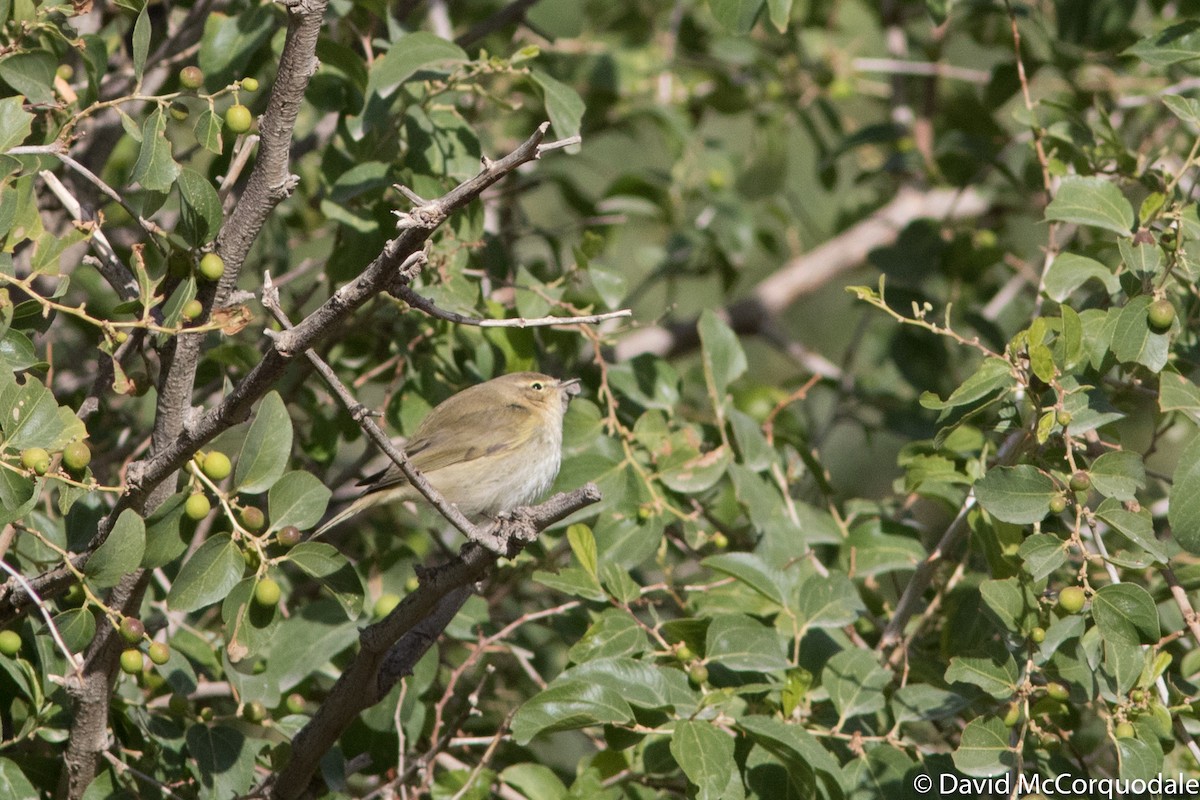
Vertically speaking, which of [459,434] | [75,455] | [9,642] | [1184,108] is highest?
[1184,108]

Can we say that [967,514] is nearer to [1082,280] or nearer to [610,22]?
[1082,280]

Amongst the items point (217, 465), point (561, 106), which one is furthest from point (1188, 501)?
point (217, 465)

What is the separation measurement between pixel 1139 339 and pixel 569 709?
153cm

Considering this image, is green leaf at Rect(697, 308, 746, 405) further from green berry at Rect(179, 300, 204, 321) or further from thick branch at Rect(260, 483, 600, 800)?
green berry at Rect(179, 300, 204, 321)

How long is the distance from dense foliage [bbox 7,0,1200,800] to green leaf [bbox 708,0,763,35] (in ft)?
0.04

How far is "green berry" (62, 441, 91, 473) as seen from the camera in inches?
93.1

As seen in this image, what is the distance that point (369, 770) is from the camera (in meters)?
3.26

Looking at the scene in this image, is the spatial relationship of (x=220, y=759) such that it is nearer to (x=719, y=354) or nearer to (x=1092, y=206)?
(x=719, y=354)

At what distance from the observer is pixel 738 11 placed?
3.07 metres

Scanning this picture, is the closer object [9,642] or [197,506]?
[197,506]

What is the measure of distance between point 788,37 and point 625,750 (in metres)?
3.64

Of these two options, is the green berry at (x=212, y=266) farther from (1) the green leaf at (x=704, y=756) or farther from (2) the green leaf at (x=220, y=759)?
(1) the green leaf at (x=704, y=756)

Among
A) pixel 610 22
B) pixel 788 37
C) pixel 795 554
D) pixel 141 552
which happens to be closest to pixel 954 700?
pixel 795 554

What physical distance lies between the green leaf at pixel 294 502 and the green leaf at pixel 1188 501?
1853 mm
